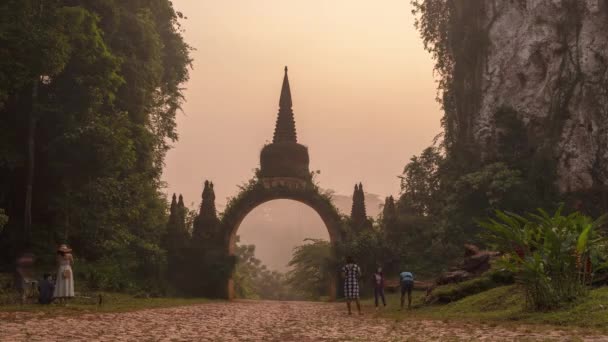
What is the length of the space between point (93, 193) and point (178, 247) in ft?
23.7

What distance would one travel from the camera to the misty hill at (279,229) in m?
132

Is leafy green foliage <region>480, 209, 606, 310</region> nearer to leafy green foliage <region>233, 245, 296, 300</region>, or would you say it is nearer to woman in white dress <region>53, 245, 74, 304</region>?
woman in white dress <region>53, 245, 74, 304</region>

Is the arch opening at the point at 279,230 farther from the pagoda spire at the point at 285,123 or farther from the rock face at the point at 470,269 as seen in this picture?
the rock face at the point at 470,269

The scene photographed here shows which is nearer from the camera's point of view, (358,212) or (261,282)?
(358,212)

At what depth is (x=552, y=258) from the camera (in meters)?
10.5

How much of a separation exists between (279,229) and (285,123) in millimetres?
112506

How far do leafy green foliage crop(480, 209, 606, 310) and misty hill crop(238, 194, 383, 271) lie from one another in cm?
11433

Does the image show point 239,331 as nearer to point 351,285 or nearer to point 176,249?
point 351,285

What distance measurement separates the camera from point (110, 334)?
885 centimetres

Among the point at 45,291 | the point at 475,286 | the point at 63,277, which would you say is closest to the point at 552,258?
the point at 475,286

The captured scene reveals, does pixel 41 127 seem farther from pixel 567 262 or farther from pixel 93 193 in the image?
pixel 567 262

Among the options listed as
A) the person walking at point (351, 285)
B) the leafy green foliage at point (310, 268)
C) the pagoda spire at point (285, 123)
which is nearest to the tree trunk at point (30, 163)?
the person walking at point (351, 285)

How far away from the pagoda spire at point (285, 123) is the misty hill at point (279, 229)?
300 feet

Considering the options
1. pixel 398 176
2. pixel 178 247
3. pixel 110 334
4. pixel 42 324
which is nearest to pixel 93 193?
pixel 178 247
